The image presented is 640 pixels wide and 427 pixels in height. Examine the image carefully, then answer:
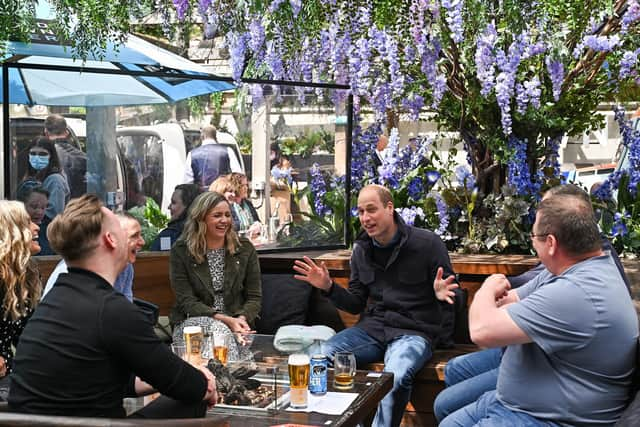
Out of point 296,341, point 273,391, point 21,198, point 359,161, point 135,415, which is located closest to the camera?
point 135,415

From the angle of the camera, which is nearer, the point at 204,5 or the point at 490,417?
the point at 490,417

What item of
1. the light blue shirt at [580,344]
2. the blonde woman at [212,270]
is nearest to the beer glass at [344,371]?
the light blue shirt at [580,344]

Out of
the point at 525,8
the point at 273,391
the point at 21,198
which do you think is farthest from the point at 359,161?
the point at 273,391

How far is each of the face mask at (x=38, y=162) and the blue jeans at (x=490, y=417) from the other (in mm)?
2670

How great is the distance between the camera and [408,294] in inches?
181

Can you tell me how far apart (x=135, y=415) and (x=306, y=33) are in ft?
11.6

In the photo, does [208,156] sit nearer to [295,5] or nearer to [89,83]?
[89,83]

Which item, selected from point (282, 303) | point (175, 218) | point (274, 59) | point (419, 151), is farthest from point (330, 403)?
point (274, 59)

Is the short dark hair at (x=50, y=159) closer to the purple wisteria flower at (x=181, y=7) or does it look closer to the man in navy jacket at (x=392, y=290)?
the purple wisteria flower at (x=181, y=7)

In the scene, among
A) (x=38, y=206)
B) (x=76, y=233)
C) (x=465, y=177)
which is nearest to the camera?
(x=76, y=233)

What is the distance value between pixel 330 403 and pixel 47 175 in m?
2.43

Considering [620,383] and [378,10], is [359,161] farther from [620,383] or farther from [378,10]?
[620,383]

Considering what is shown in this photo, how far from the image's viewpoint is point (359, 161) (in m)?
6.06

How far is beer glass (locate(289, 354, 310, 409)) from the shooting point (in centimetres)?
316
